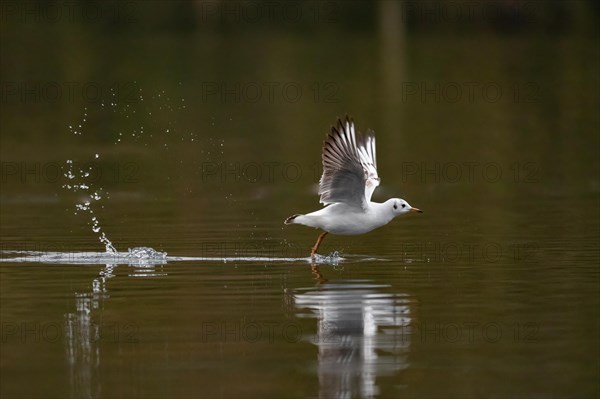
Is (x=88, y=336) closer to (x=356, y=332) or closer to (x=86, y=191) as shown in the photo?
(x=356, y=332)

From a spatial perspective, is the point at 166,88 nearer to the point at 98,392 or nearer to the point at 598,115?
the point at 598,115

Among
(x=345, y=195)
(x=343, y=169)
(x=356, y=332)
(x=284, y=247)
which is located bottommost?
(x=356, y=332)

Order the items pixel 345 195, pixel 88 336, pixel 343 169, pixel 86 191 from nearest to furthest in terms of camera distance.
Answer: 1. pixel 88 336
2. pixel 343 169
3. pixel 345 195
4. pixel 86 191

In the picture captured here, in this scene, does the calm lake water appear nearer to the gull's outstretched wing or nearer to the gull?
the gull

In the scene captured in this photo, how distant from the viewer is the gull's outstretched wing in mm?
16109

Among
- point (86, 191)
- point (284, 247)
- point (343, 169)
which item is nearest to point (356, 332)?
point (343, 169)

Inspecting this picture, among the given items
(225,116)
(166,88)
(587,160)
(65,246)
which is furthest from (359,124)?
(65,246)

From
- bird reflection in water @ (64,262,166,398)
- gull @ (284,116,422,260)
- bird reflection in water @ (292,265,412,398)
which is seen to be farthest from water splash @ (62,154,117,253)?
bird reflection in water @ (292,265,412,398)

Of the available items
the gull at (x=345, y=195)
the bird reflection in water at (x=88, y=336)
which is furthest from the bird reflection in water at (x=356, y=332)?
the bird reflection in water at (x=88, y=336)

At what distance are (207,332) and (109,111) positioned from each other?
95.9 feet

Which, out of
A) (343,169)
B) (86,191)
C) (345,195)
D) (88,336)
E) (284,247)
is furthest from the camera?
(86,191)

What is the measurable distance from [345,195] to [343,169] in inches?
18.6

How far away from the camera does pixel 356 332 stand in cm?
1257

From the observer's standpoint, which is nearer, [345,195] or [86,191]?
[345,195]
